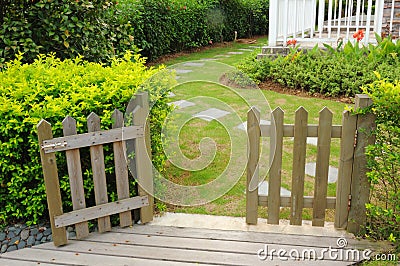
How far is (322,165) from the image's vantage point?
10.3ft

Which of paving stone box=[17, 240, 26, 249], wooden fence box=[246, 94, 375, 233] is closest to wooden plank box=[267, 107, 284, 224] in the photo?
wooden fence box=[246, 94, 375, 233]

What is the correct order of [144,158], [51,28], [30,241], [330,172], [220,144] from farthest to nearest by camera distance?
[220,144] < [51,28] < [330,172] < [144,158] < [30,241]

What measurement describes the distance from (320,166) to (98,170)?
1653 mm

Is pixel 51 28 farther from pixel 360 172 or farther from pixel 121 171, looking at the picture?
pixel 360 172

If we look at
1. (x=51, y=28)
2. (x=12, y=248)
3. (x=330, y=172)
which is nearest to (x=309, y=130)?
(x=330, y=172)

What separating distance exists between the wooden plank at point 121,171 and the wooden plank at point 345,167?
1602mm

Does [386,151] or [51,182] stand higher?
[386,151]

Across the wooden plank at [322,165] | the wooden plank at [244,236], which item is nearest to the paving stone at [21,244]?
the wooden plank at [244,236]

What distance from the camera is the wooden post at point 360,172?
295 centimetres

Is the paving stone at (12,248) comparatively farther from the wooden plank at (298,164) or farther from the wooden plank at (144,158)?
the wooden plank at (298,164)

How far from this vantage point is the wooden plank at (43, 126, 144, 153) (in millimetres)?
2936

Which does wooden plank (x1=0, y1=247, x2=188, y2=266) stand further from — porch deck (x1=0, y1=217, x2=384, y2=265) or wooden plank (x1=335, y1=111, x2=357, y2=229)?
wooden plank (x1=335, y1=111, x2=357, y2=229)

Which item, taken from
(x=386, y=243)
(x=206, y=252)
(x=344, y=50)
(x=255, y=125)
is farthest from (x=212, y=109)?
(x=344, y=50)

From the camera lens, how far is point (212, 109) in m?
3.37
